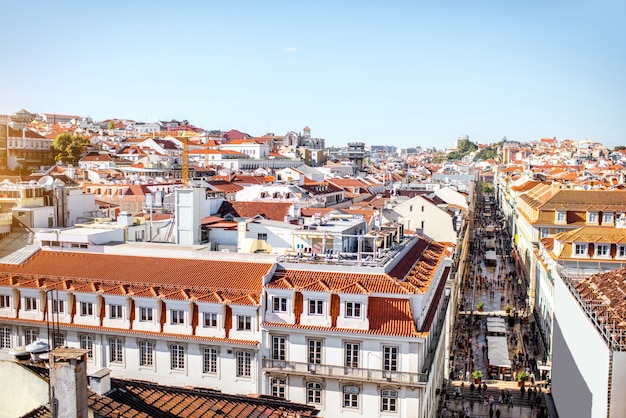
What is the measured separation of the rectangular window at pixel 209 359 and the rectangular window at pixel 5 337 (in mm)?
11104

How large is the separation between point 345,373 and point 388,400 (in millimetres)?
2264

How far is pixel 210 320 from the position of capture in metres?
33.1

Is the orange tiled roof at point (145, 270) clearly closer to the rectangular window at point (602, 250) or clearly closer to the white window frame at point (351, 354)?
the white window frame at point (351, 354)

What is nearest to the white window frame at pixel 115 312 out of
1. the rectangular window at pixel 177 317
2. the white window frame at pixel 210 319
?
the rectangular window at pixel 177 317

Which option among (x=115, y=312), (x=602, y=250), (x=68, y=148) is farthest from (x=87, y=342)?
(x=68, y=148)

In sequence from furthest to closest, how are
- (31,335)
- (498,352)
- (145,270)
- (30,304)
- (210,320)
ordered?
(498,352) → (145,270) → (30,304) → (31,335) → (210,320)

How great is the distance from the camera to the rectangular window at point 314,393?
32062 mm

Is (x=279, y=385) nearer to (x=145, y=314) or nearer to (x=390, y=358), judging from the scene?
(x=390, y=358)

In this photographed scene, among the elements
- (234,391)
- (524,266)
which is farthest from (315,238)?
(524,266)

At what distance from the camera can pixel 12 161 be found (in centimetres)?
11344

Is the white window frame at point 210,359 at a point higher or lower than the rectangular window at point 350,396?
higher

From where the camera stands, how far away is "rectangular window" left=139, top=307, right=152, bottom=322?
3388 centimetres

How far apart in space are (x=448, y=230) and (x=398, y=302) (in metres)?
36.6

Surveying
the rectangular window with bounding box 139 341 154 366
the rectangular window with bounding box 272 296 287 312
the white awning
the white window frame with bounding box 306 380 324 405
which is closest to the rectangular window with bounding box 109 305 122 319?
the rectangular window with bounding box 139 341 154 366
